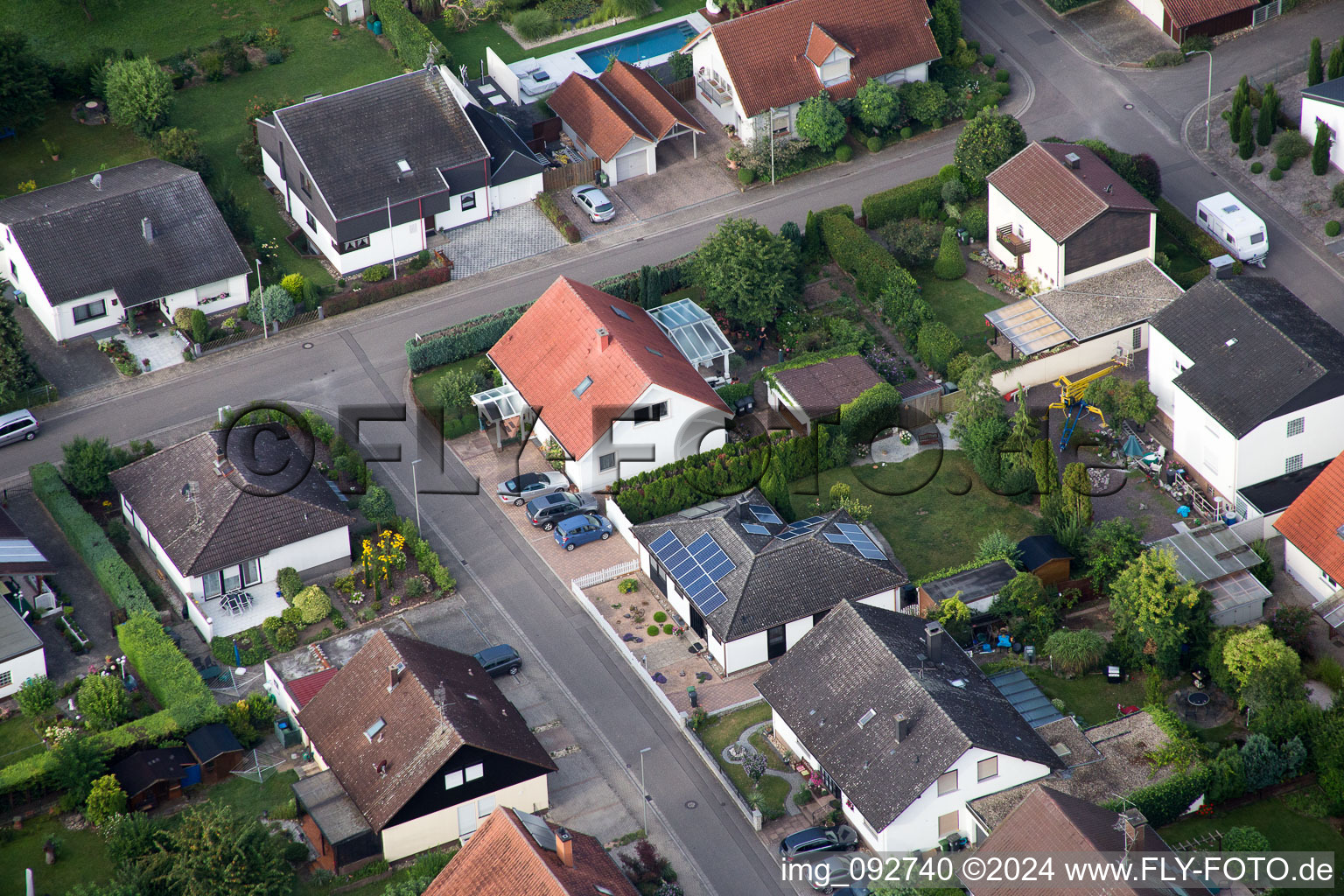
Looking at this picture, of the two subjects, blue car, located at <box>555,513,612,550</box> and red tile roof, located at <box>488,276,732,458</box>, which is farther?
red tile roof, located at <box>488,276,732,458</box>

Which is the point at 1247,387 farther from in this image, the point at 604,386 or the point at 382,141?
the point at 382,141

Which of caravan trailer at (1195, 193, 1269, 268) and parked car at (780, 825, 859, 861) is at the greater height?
caravan trailer at (1195, 193, 1269, 268)

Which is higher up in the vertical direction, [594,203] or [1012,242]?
[594,203]

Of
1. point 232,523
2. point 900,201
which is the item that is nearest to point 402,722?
point 232,523

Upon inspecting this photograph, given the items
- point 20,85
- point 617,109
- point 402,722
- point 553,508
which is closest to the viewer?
point 402,722

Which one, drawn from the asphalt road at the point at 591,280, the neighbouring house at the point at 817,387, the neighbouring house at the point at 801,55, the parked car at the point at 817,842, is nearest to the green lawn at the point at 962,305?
the neighbouring house at the point at 817,387

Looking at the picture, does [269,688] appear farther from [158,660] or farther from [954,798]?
[954,798]

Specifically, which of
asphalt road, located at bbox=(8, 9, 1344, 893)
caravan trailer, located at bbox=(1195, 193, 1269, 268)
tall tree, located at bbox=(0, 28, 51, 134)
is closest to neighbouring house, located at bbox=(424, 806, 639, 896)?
asphalt road, located at bbox=(8, 9, 1344, 893)

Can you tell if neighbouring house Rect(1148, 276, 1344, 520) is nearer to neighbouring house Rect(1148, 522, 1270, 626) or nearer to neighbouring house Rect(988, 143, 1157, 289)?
neighbouring house Rect(1148, 522, 1270, 626)
